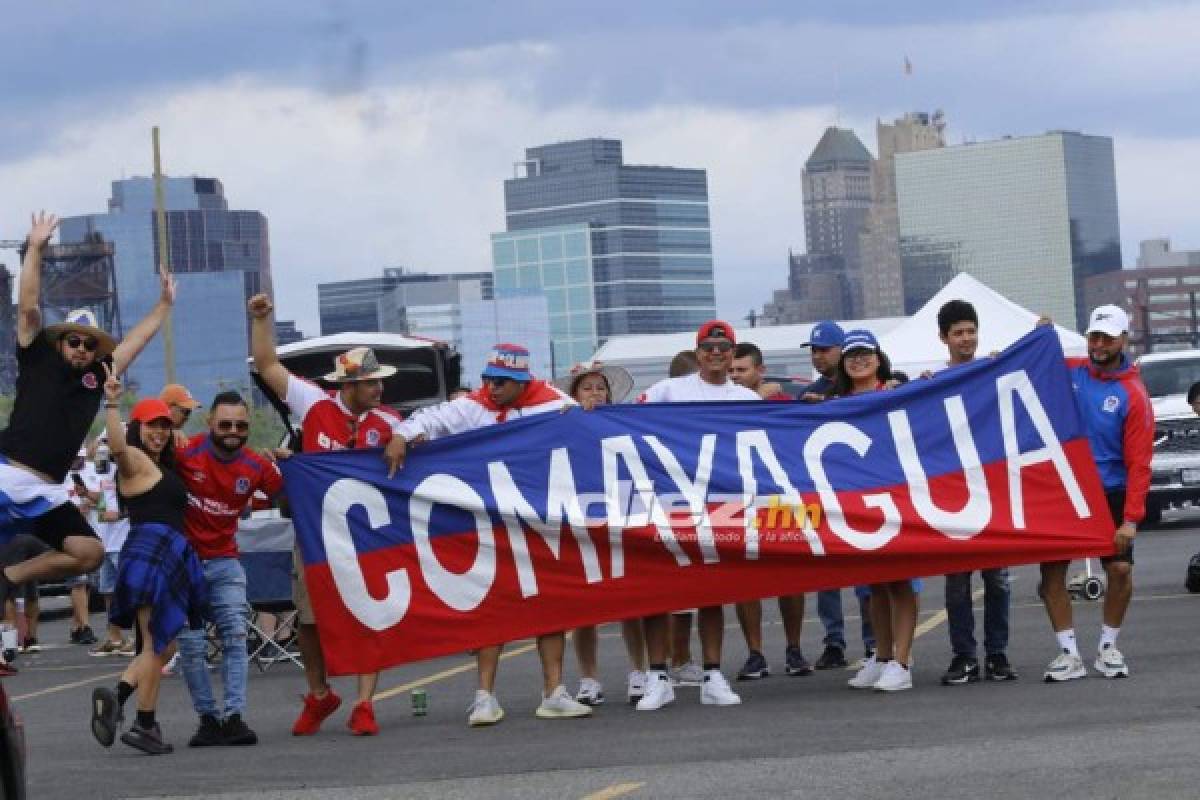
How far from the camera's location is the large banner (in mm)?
14078

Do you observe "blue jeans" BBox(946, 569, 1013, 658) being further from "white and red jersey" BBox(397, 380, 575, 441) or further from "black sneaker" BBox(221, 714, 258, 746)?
"black sneaker" BBox(221, 714, 258, 746)

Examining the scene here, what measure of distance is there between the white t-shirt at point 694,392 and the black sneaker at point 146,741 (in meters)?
3.37

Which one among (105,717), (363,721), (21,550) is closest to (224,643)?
(363,721)

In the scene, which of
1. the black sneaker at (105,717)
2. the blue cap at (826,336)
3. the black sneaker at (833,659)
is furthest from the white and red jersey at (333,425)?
the black sneaker at (833,659)

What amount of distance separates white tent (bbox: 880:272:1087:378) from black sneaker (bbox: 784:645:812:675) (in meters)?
21.3

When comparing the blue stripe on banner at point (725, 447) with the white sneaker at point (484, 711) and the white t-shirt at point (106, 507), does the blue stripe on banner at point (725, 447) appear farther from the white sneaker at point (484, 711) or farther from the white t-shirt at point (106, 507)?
the white t-shirt at point (106, 507)

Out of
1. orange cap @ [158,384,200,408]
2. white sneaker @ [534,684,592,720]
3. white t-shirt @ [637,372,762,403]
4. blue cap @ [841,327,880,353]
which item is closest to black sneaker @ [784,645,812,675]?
white t-shirt @ [637,372,762,403]

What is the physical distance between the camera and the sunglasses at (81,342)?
41.3ft

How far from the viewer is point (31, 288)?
12.3 meters

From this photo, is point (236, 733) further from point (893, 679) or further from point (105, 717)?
Result: point (893, 679)

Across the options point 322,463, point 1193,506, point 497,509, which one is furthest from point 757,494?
point 1193,506

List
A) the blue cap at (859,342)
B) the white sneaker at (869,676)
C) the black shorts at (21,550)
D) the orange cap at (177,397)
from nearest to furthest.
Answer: the white sneaker at (869,676) < the blue cap at (859,342) < the orange cap at (177,397) < the black shorts at (21,550)

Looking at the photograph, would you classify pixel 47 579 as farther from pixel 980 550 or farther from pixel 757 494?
pixel 980 550

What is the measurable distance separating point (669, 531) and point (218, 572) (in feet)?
8.16
